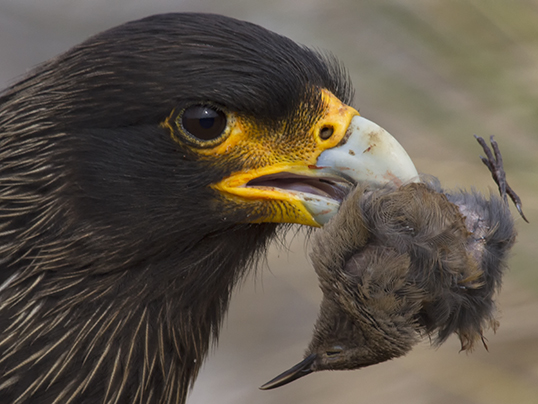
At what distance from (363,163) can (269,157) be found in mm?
276

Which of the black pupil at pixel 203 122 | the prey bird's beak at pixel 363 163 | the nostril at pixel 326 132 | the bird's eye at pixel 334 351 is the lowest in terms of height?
the bird's eye at pixel 334 351

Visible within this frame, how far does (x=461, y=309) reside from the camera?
7.88 ft

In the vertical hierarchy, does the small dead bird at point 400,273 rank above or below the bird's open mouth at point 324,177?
below

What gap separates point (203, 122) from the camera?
247cm

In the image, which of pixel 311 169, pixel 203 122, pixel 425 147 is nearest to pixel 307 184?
pixel 311 169

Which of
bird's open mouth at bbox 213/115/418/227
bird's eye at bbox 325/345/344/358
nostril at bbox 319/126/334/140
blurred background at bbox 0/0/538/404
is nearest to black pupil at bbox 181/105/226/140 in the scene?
bird's open mouth at bbox 213/115/418/227

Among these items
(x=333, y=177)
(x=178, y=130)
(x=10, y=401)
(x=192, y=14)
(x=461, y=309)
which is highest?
(x=192, y=14)

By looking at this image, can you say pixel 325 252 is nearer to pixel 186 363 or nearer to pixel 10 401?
pixel 186 363

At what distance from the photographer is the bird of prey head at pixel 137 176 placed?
2.47m

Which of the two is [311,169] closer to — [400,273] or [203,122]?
[203,122]

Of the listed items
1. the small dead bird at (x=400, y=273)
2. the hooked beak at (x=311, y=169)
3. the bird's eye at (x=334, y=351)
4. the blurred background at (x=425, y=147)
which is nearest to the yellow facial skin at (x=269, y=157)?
the hooked beak at (x=311, y=169)

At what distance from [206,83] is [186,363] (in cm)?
92

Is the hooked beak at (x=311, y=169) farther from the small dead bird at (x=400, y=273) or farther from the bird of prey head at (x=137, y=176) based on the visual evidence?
the small dead bird at (x=400, y=273)

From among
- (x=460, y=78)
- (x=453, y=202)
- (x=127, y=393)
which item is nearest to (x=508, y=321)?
(x=460, y=78)
